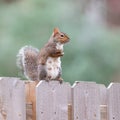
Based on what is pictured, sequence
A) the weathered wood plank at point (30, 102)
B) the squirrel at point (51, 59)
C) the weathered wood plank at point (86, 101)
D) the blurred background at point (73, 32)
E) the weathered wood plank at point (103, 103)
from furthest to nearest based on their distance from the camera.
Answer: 1. the blurred background at point (73, 32)
2. the squirrel at point (51, 59)
3. the weathered wood plank at point (103, 103)
4. the weathered wood plank at point (86, 101)
5. the weathered wood plank at point (30, 102)

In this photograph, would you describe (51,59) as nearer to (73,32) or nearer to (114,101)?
(114,101)

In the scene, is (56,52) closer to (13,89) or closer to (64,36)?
(64,36)

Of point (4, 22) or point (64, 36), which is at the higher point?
point (4, 22)

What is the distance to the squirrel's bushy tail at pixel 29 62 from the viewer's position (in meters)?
6.77

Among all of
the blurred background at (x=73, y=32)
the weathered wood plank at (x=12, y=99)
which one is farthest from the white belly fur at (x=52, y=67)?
the blurred background at (x=73, y=32)

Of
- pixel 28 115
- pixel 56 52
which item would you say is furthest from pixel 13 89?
pixel 56 52

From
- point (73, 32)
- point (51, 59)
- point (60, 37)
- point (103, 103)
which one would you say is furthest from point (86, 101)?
point (73, 32)

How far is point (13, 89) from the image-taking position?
572 centimetres

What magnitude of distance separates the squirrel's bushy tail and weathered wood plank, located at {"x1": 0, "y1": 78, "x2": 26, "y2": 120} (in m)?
0.95

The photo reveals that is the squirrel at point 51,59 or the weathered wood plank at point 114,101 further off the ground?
the squirrel at point 51,59

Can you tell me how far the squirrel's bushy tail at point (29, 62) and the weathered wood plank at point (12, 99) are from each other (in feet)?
3.11

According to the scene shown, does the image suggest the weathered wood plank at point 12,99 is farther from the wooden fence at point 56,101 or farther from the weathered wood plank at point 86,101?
the weathered wood plank at point 86,101

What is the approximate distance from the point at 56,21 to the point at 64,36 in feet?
15.3

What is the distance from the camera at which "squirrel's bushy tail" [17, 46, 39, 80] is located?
677 cm
